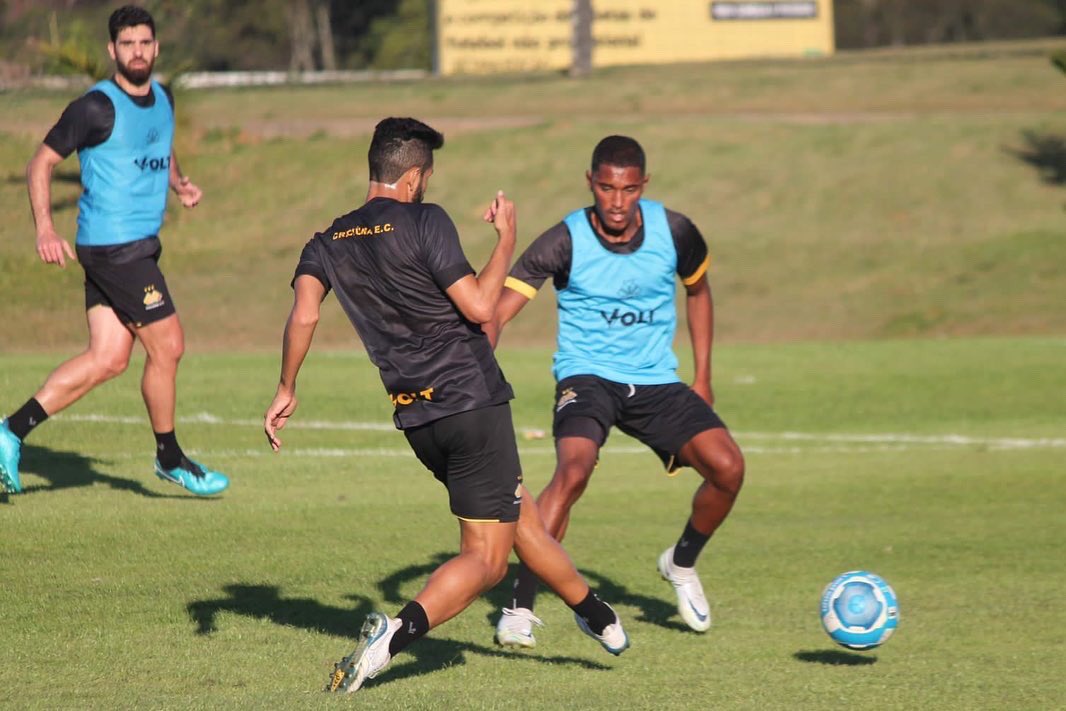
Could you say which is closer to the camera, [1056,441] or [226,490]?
[226,490]

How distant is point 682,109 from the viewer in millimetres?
34812

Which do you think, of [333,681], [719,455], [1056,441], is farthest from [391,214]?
[1056,441]

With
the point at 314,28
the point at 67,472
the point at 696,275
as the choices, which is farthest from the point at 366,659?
the point at 314,28

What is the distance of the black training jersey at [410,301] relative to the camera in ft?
19.3

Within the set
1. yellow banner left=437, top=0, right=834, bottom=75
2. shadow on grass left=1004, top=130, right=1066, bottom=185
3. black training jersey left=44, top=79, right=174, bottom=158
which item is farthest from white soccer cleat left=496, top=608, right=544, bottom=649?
yellow banner left=437, top=0, right=834, bottom=75

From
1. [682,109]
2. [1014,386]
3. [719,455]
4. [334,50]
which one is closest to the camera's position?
[719,455]

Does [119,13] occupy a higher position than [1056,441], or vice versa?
[119,13]

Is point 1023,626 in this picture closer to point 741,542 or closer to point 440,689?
point 741,542

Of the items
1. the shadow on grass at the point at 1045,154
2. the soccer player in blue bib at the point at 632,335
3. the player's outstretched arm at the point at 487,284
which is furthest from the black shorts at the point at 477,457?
the shadow on grass at the point at 1045,154

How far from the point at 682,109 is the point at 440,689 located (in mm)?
29548

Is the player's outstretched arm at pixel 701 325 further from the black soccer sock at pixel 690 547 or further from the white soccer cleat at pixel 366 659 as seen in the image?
the white soccer cleat at pixel 366 659

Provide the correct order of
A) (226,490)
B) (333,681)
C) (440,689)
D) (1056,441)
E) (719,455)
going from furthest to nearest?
1. (1056,441)
2. (226,490)
3. (719,455)
4. (440,689)
5. (333,681)

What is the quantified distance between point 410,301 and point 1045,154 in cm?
2599

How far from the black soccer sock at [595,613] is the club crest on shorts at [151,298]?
390 cm
